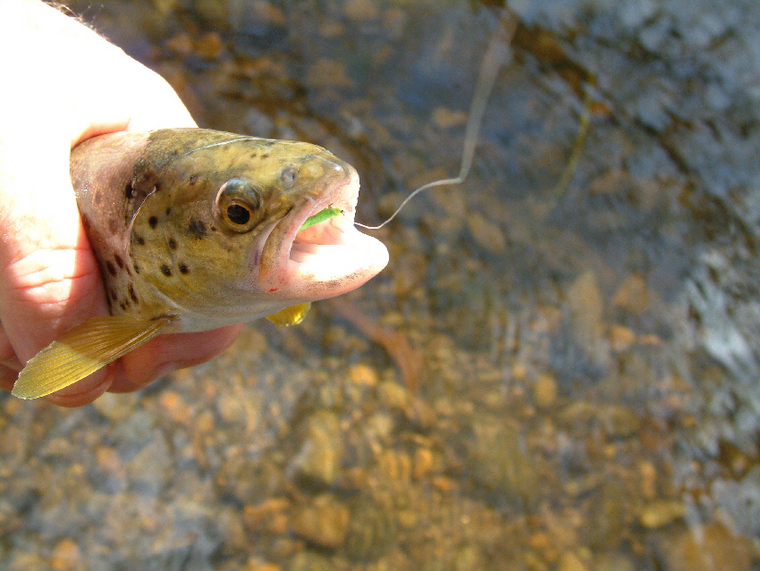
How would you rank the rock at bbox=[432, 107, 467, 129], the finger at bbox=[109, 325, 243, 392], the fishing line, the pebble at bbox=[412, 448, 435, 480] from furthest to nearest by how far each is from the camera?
Result: the rock at bbox=[432, 107, 467, 129]
the fishing line
the pebble at bbox=[412, 448, 435, 480]
the finger at bbox=[109, 325, 243, 392]

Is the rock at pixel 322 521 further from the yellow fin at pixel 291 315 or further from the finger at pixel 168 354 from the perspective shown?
the yellow fin at pixel 291 315

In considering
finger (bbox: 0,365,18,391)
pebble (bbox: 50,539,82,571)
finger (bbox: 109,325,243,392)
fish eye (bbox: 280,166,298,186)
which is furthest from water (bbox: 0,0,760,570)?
fish eye (bbox: 280,166,298,186)

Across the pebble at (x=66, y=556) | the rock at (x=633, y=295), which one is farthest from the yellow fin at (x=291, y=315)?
the rock at (x=633, y=295)

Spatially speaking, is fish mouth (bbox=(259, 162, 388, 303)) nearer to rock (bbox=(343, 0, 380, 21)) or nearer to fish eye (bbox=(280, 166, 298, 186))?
fish eye (bbox=(280, 166, 298, 186))

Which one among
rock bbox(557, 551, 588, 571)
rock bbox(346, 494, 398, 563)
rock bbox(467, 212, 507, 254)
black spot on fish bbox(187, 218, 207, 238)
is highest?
black spot on fish bbox(187, 218, 207, 238)

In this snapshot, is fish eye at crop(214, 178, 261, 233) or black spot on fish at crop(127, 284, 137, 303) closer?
fish eye at crop(214, 178, 261, 233)
